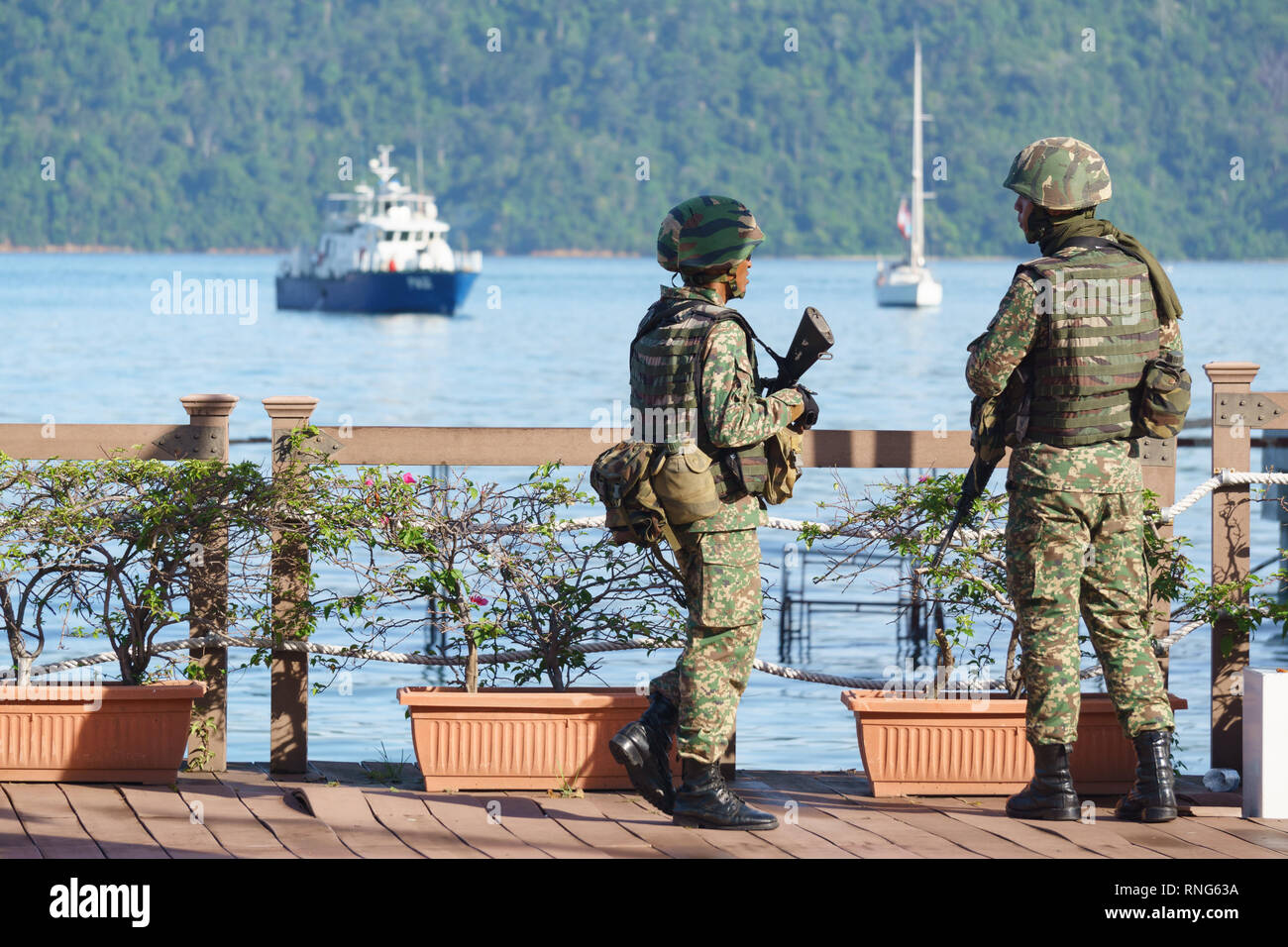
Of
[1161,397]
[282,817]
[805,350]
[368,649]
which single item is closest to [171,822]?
[282,817]

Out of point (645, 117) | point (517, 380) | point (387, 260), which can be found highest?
point (645, 117)

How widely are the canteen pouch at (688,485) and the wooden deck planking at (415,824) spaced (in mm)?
1138

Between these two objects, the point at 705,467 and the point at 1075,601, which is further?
the point at 1075,601

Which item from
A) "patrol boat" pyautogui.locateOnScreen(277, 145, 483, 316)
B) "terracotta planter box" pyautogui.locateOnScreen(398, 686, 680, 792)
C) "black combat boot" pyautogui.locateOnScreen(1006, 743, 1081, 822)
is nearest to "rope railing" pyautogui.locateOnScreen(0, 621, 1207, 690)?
"terracotta planter box" pyautogui.locateOnScreen(398, 686, 680, 792)

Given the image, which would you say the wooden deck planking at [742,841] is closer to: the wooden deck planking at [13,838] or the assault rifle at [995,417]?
the assault rifle at [995,417]

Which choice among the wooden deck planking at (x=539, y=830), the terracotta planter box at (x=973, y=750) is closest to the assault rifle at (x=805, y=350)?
the terracotta planter box at (x=973, y=750)

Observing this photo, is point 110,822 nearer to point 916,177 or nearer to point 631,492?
point 631,492

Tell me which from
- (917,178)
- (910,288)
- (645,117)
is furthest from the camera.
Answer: (645,117)

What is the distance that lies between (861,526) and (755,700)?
649cm

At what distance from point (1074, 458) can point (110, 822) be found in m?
3.10

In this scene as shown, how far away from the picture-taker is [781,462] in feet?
16.7

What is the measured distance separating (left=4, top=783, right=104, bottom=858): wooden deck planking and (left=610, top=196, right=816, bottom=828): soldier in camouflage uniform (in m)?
1.55

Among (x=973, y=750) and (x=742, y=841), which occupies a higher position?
(x=973, y=750)

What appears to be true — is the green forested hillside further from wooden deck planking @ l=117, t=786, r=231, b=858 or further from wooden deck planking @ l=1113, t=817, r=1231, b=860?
wooden deck planking @ l=1113, t=817, r=1231, b=860
